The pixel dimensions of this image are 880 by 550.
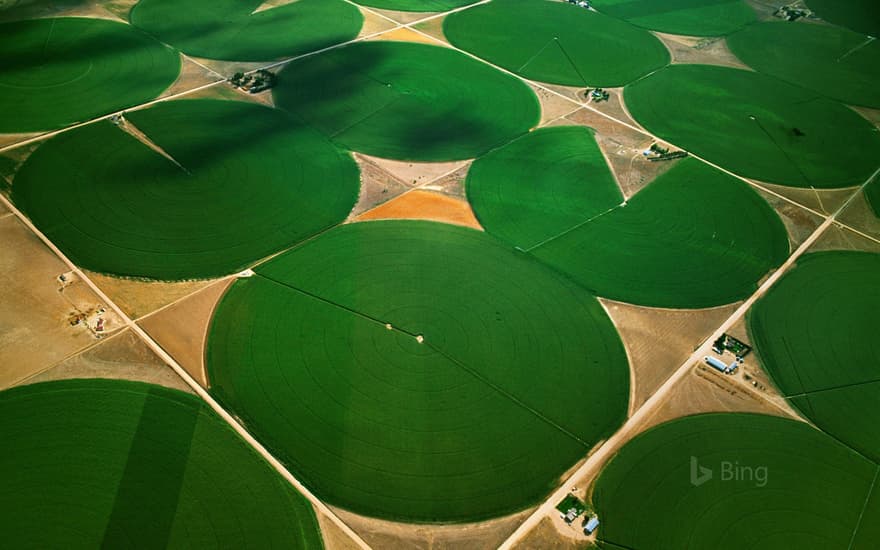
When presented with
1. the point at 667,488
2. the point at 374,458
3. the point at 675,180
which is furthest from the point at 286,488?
the point at 675,180

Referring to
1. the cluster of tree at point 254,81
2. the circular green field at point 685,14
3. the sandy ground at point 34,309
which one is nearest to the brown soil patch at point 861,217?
the circular green field at point 685,14

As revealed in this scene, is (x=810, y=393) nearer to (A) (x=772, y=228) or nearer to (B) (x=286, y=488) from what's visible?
(A) (x=772, y=228)

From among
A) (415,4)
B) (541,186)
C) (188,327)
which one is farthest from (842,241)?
(415,4)

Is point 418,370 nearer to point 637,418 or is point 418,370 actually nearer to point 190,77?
point 637,418

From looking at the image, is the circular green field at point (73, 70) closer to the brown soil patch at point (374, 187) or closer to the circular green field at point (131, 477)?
the brown soil patch at point (374, 187)

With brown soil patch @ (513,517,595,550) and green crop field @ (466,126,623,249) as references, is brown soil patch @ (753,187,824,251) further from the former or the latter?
brown soil patch @ (513,517,595,550)
